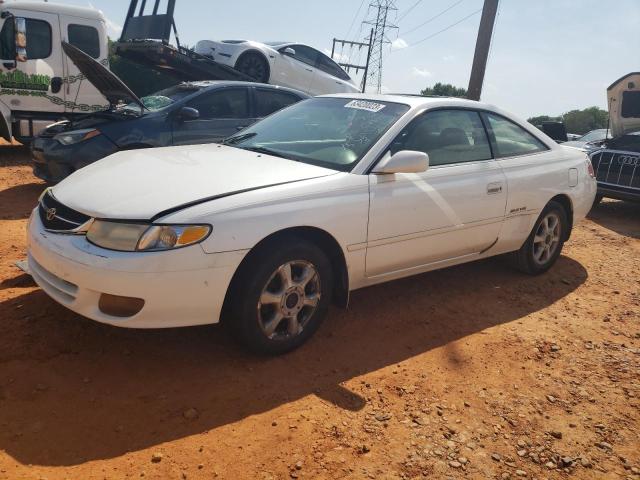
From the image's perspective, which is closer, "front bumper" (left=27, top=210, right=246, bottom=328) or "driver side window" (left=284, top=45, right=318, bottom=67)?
"front bumper" (left=27, top=210, right=246, bottom=328)

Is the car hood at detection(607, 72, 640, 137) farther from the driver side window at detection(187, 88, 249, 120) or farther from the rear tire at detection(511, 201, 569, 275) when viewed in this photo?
the driver side window at detection(187, 88, 249, 120)

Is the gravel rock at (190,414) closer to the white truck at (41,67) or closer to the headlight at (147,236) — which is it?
the headlight at (147,236)

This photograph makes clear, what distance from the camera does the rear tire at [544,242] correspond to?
4.93 m

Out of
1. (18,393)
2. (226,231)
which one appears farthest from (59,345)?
(226,231)

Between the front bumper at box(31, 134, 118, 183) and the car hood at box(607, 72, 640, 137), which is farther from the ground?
the car hood at box(607, 72, 640, 137)

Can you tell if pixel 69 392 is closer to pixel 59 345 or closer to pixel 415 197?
pixel 59 345

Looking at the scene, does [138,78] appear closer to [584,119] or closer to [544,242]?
[544,242]

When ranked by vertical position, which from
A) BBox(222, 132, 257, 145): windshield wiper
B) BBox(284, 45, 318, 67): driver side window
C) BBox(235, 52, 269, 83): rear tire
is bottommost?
BBox(222, 132, 257, 145): windshield wiper

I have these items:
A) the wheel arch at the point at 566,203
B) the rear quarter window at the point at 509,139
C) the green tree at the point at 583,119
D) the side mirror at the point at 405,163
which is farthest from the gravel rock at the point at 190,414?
the green tree at the point at 583,119

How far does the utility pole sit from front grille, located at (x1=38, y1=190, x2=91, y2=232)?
32.3 feet

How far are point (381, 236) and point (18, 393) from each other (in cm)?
221

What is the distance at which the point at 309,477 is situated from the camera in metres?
2.30

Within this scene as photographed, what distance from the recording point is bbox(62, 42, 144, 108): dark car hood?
223 inches

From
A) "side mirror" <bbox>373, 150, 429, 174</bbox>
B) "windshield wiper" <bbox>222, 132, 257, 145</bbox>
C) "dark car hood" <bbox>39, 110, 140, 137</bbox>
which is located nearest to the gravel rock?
"side mirror" <bbox>373, 150, 429, 174</bbox>
